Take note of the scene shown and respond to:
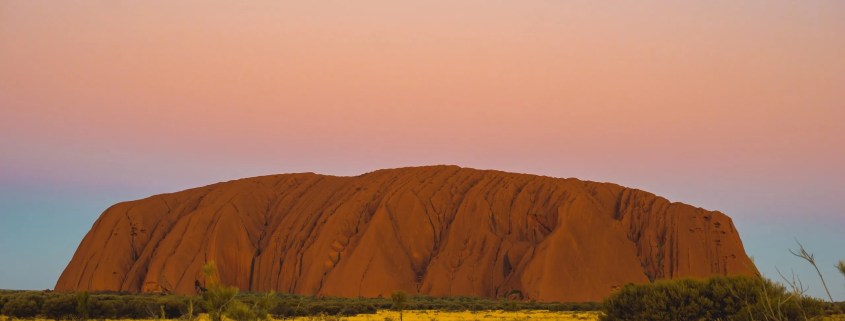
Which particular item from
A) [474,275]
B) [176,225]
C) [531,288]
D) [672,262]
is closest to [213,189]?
[176,225]

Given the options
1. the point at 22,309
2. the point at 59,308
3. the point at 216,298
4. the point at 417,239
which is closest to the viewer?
the point at 216,298

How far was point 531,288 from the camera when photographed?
82062 mm

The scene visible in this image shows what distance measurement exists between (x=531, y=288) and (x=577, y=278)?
509 centimetres

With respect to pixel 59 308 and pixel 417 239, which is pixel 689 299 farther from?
pixel 417 239

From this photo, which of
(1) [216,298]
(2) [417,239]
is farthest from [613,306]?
(2) [417,239]

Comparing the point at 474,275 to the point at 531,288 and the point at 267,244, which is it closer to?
the point at 531,288

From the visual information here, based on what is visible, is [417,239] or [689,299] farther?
[417,239]

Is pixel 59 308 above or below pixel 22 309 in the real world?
above

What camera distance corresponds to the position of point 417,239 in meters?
93.4

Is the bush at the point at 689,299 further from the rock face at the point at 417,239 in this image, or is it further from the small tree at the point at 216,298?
the rock face at the point at 417,239

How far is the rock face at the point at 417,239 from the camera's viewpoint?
282 feet

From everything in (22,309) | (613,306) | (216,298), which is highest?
(613,306)

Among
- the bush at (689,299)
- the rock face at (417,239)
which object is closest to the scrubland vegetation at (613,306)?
the bush at (689,299)

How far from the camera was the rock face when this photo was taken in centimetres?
8594
